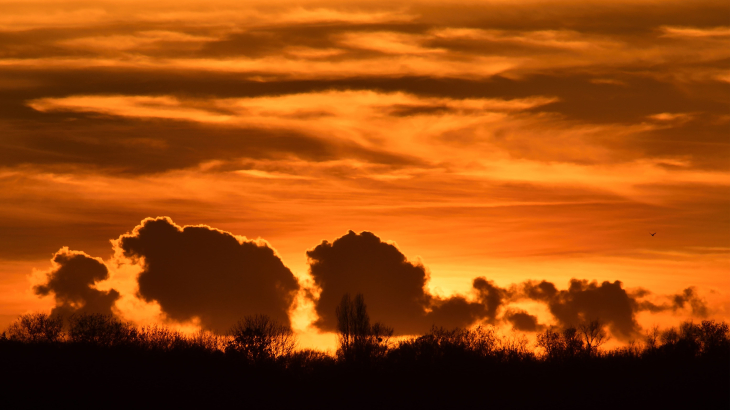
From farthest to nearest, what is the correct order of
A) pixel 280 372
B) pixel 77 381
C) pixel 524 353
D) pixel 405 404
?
pixel 524 353, pixel 280 372, pixel 405 404, pixel 77 381

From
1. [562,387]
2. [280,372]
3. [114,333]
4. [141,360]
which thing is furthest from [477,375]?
[114,333]

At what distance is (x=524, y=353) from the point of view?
120 metres

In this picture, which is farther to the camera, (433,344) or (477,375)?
(433,344)

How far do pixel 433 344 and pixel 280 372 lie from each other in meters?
25.9

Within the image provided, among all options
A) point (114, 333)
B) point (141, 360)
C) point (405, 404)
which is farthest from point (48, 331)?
point (405, 404)

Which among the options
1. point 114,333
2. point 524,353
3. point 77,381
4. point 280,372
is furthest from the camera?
point 524,353

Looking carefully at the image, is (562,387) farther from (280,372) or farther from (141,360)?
(141,360)

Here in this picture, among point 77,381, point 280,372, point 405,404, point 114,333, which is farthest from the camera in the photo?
point 114,333

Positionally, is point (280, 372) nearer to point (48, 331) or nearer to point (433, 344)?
point (433, 344)

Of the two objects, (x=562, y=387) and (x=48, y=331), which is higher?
(x=48, y=331)

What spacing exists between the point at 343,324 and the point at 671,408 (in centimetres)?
4760

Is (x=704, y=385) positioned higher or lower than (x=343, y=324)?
lower

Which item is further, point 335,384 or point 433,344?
point 433,344

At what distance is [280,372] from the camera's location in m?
106
